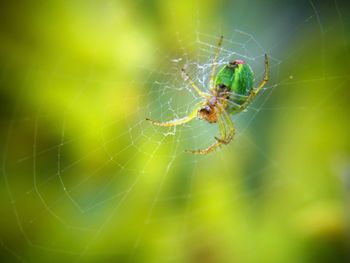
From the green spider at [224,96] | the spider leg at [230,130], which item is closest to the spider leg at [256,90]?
the green spider at [224,96]

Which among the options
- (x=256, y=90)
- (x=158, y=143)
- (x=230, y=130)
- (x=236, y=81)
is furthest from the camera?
(x=230, y=130)

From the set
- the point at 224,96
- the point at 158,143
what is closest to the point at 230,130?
the point at 224,96

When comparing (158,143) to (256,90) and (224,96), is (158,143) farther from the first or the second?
(256,90)

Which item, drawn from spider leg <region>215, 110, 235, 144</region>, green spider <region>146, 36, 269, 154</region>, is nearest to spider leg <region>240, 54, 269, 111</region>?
green spider <region>146, 36, 269, 154</region>

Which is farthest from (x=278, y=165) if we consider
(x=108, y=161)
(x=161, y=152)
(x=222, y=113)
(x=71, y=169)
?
(x=71, y=169)

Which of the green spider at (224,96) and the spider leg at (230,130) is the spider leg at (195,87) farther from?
the spider leg at (230,130)

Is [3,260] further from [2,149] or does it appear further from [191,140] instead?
[191,140]
